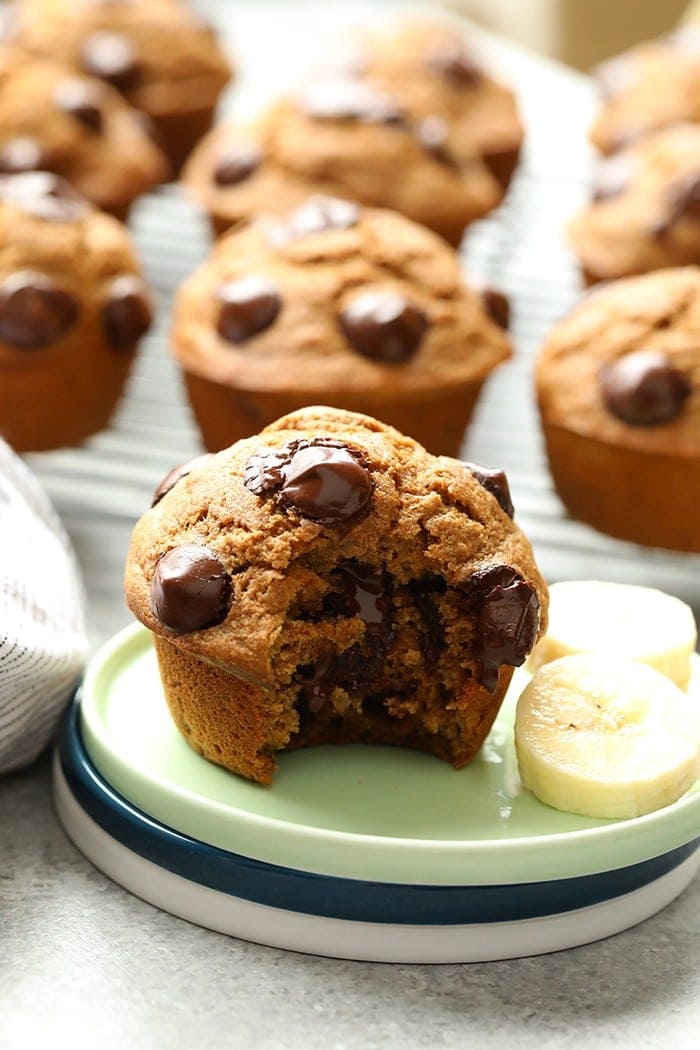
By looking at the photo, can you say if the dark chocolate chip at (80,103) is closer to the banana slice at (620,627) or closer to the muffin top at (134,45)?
the muffin top at (134,45)

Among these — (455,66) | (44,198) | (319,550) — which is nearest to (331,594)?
(319,550)

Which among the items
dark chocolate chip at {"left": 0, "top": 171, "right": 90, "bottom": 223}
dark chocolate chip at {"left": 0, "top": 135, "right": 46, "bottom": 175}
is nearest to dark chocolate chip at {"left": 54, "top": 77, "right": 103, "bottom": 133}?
dark chocolate chip at {"left": 0, "top": 135, "right": 46, "bottom": 175}

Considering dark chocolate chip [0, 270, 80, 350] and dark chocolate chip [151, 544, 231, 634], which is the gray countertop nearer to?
dark chocolate chip [151, 544, 231, 634]

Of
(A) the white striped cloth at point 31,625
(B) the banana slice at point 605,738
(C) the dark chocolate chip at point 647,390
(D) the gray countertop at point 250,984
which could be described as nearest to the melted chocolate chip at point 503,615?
(B) the banana slice at point 605,738

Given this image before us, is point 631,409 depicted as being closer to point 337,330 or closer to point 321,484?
point 337,330

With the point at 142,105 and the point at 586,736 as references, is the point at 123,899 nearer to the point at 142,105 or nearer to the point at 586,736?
the point at 586,736

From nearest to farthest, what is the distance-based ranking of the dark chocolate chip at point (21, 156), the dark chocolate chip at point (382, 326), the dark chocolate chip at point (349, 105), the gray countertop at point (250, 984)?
the gray countertop at point (250, 984) → the dark chocolate chip at point (382, 326) → the dark chocolate chip at point (21, 156) → the dark chocolate chip at point (349, 105)
